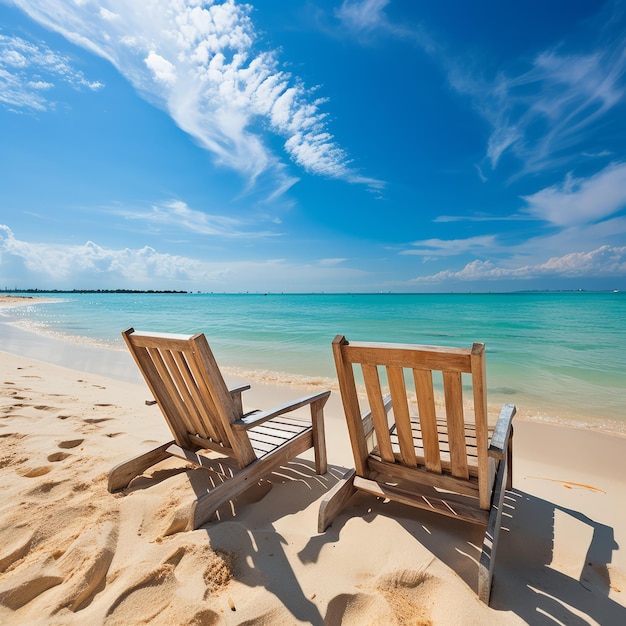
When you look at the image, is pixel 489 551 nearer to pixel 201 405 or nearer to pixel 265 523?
pixel 265 523

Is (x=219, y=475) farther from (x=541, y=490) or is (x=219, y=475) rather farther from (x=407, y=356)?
(x=541, y=490)

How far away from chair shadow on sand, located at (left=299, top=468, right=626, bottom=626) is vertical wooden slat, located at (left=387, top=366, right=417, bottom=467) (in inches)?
19.7

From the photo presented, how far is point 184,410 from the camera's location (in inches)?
120

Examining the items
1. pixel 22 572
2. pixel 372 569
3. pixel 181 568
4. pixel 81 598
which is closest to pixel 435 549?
pixel 372 569

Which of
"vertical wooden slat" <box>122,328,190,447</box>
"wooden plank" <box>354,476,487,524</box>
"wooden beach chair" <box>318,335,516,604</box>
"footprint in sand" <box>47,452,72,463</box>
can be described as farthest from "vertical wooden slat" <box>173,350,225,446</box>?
"footprint in sand" <box>47,452,72,463</box>

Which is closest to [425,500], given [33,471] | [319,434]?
[319,434]

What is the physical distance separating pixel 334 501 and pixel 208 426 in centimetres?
121

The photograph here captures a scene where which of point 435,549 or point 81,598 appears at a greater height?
point 81,598

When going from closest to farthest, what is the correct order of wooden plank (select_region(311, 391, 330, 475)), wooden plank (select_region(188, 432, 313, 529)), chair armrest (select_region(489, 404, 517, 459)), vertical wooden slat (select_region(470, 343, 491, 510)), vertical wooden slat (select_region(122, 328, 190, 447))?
vertical wooden slat (select_region(470, 343, 491, 510)), chair armrest (select_region(489, 404, 517, 459)), wooden plank (select_region(188, 432, 313, 529)), vertical wooden slat (select_region(122, 328, 190, 447)), wooden plank (select_region(311, 391, 330, 475))

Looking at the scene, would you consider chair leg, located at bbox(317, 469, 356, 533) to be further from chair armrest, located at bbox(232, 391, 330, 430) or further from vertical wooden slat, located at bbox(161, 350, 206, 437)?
vertical wooden slat, located at bbox(161, 350, 206, 437)

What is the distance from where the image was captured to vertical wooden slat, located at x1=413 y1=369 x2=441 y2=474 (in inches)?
75.8

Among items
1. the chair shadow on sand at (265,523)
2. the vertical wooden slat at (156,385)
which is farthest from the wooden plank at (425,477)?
the vertical wooden slat at (156,385)

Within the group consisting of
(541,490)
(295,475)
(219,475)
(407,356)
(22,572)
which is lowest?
(541,490)

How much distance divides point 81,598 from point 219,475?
1.34 metres
